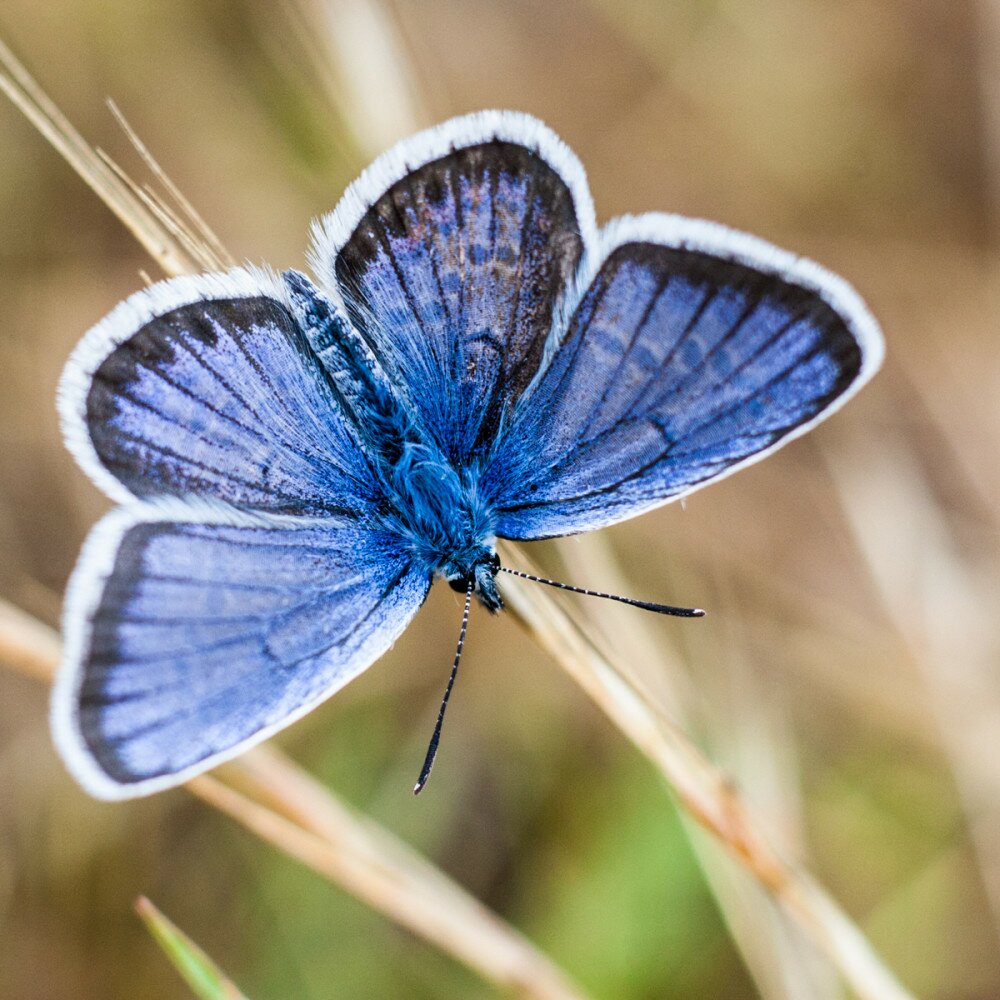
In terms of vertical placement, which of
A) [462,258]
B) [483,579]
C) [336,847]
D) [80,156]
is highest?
[80,156]

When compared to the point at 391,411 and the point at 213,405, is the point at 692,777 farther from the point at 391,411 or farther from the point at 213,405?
the point at 213,405

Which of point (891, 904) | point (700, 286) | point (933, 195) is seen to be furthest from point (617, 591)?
point (933, 195)

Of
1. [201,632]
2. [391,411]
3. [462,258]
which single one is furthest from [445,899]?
[462,258]

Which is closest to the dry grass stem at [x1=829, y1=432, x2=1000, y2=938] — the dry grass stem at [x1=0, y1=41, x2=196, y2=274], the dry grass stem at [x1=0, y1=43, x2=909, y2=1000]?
the dry grass stem at [x1=0, y1=43, x2=909, y2=1000]

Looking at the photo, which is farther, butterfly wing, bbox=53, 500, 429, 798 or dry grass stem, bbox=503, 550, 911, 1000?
dry grass stem, bbox=503, 550, 911, 1000

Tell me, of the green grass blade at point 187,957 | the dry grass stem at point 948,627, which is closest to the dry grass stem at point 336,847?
the green grass blade at point 187,957

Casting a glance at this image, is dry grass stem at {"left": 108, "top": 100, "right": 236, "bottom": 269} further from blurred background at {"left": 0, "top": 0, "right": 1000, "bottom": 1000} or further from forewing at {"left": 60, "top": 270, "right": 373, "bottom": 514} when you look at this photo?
blurred background at {"left": 0, "top": 0, "right": 1000, "bottom": 1000}

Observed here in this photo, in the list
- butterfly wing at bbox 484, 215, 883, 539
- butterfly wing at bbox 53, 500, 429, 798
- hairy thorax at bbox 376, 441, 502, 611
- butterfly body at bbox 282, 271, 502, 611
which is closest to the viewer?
butterfly wing at bbox 53, 500, 429, 798

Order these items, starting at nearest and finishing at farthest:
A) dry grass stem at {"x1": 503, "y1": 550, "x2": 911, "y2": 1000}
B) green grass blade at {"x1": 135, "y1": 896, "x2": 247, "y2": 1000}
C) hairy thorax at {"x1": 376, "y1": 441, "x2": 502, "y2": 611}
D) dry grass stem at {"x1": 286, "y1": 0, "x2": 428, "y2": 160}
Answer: green grass blade at {"x1": 135, "y1": 896, "x2": 247, "y2": 1000}, dry grass stem at {"x1": 503, "y1": 550, "x2": 911, "y2": 1000}, hairy thorax at {"x1": 376, "y1": 441, "x2": 502, "y2": 611}, dry grass stem at {"x1": 286, "y1": 0, "x2": 428, "y2": 160}
